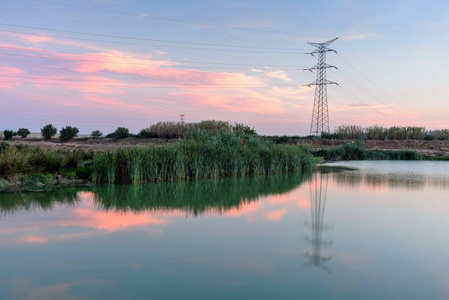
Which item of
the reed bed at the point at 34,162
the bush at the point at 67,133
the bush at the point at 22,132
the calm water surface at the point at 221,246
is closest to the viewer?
the calm water surface at the point at 221,246

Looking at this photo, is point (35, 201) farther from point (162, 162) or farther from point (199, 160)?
point (199, 160)

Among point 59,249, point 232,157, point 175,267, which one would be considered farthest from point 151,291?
point 232,157

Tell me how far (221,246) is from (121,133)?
2825 centimetres

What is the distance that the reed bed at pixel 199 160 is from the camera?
13.5 m

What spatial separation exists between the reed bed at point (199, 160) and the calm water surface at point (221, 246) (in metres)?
2.18

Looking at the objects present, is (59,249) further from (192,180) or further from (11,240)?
(192,180)

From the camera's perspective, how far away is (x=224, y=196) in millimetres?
11422

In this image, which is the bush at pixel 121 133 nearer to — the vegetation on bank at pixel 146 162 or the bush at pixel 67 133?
the bush at pixel 67 133

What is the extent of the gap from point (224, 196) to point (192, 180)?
11.8 feet

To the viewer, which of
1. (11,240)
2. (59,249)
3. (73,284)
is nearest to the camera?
(73,284)

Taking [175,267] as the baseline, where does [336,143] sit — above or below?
above

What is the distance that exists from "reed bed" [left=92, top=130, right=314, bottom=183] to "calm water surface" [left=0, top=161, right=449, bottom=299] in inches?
86.0

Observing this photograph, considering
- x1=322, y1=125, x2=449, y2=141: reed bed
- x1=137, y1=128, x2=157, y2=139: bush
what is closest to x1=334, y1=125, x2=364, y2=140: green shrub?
x1=322, y1=125, x2=449, y2=141: reed bed

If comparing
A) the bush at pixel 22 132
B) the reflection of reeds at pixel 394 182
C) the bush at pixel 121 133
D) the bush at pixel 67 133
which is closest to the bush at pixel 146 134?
the bush at pixel 121 133
